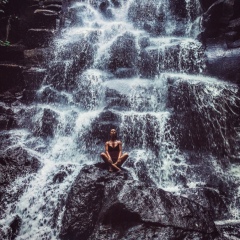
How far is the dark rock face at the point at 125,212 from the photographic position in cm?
520

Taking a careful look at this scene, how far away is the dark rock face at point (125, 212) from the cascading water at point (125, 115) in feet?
2.30

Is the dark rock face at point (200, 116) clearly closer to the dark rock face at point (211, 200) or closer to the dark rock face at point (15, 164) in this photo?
the dark rock face at point (211, 200)

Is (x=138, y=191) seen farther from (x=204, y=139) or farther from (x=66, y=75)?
(x=66, y=75)

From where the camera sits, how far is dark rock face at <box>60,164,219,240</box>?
5.20 m

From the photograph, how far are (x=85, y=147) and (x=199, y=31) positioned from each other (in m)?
9.81

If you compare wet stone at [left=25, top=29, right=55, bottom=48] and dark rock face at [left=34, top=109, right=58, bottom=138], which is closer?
dark rock face at [left=34, top=109, right=58, bottom=138]

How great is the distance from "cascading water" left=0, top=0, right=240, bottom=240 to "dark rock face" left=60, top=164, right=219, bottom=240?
2.30 ft

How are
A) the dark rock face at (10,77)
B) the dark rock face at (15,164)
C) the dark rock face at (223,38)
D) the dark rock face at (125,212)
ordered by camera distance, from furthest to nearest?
the dark rock face at (10,77) → the dark rock face at (223,38) → the dark rock face at (15,164) → the dark rock face at (125,212)

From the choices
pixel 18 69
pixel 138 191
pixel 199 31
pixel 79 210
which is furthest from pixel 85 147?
pixel 199 31

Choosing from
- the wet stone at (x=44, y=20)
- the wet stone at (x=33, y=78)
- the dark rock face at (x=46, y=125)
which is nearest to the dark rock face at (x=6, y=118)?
the dark rock face at (x=46, y=125)

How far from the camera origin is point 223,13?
13117 mm

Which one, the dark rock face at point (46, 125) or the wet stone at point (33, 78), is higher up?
the wet stone at point (33, 78)

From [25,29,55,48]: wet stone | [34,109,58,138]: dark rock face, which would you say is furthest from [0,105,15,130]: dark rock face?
[25,29,55,48]: wet stone

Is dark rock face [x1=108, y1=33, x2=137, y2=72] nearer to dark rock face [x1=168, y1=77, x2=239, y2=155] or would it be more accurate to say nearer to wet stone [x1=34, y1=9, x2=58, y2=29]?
dark rock face [x1=168, y1=77, x2=239, y2=155]
